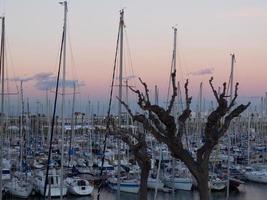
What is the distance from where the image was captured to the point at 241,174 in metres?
45.5

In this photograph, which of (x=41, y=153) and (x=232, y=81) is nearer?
(x=232, y=81)

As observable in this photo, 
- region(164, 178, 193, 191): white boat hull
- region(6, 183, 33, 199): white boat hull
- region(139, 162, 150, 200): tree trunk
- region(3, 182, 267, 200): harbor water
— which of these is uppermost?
region(139, 162, 150, 200): tree trunk

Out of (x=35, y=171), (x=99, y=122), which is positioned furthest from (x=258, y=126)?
(x=35, y=171)

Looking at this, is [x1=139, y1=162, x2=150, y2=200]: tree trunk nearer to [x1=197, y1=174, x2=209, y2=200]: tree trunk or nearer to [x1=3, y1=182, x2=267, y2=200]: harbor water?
[x1=197, y1=174, x2=209, y2=200]: tree trunk

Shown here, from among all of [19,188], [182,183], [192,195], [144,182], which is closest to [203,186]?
[144,182]

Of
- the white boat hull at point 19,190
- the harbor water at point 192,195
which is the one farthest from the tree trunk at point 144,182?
the white boat hull at point 19,190

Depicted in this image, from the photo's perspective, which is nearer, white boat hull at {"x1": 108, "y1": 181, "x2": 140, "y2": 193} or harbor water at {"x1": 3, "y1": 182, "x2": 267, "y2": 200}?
harbor water at {"x1": 3, "y1": 182, "x2": 267, "y2": 200}

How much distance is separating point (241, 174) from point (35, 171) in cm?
1824

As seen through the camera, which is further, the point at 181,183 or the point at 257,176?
the point at 257,176

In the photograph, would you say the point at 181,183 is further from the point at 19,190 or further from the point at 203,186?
the point at 203,186

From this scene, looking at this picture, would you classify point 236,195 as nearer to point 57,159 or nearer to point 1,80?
point 57,159

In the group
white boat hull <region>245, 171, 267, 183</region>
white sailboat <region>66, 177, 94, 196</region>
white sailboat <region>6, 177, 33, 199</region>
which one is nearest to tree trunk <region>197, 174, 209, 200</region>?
white sailboat <region>6, 177, 33, 199</region>

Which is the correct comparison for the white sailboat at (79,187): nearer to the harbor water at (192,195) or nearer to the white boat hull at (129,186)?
the harbor water at (192,195)

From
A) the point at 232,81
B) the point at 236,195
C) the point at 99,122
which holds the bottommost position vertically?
the point at 236,195
